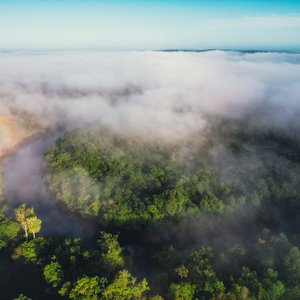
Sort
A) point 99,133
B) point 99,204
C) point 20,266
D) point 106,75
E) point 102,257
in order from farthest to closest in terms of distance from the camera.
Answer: point 106,75
point 99,133
point 99,204
point 20,266
point 102,257

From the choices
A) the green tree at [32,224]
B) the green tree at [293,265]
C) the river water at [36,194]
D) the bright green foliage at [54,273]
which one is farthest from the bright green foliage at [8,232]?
the green tree at [293,265]

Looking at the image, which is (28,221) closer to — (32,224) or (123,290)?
(32,224)

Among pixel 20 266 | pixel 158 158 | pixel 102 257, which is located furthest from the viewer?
pixel 158 158

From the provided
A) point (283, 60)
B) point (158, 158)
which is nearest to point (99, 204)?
point (158, 158)

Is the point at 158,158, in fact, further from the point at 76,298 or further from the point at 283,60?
the point at 283,60

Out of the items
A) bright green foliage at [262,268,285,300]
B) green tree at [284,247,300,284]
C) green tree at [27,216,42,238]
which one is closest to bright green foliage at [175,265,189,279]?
bright green foliage at [262,268,285,300]

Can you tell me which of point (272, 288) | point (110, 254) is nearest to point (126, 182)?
point (110, 254)
